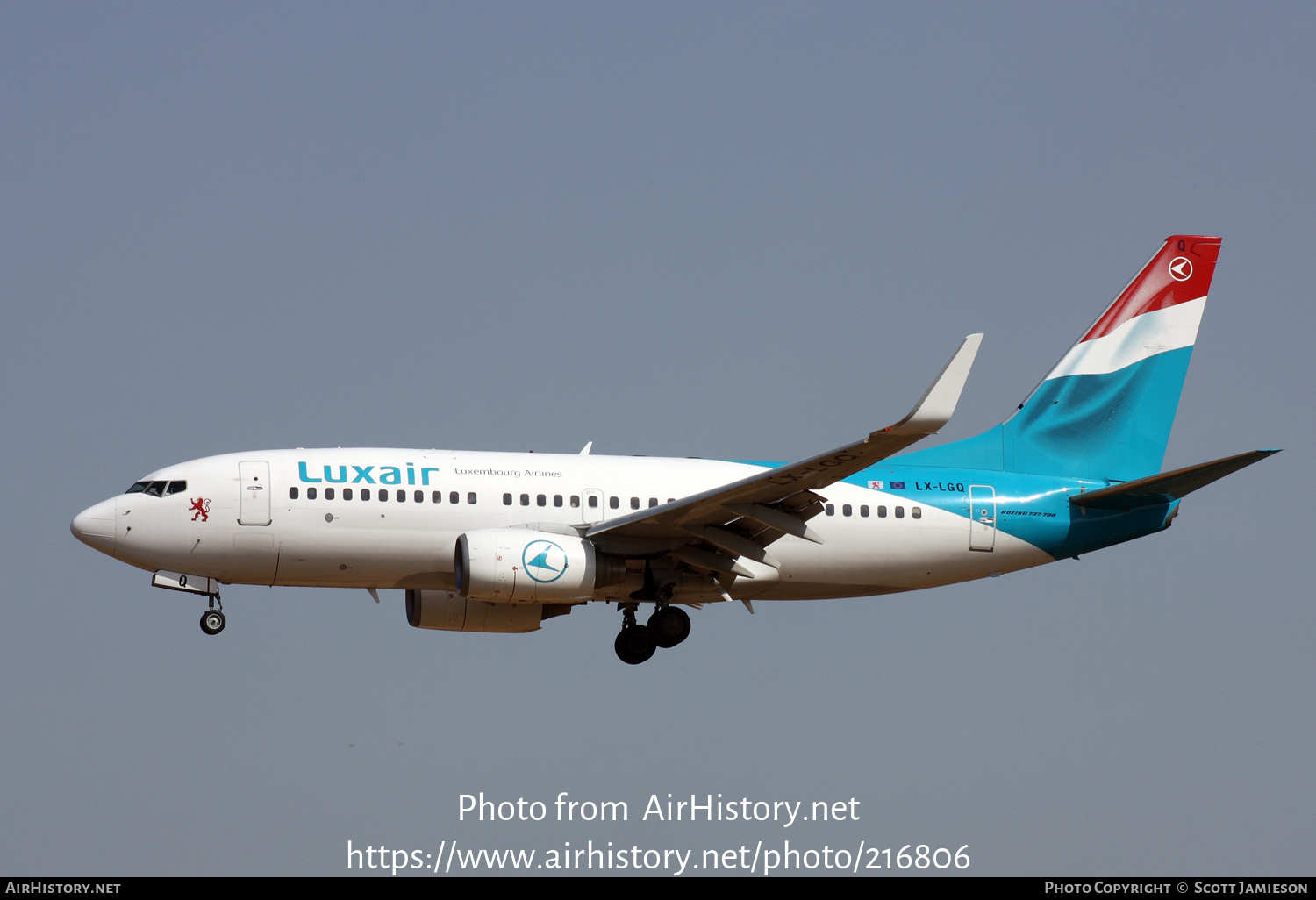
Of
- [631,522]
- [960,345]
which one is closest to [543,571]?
[631,522]

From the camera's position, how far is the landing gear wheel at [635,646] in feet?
114

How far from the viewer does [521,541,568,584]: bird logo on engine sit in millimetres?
31797

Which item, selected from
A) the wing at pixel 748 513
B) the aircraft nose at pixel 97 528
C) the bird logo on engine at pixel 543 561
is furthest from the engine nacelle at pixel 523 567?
the aircraft nose at pixel 97 528

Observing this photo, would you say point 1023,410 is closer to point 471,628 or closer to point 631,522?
point 631,522

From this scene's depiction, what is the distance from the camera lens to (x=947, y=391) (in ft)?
87.7

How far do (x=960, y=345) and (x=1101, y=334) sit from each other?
1397 cm

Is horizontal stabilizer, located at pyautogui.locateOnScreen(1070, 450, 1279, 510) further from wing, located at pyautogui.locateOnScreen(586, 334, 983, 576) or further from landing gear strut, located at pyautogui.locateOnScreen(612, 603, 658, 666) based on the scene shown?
landing gear strut, located at pyautogui.locateOnScreen(612, 603, 658, 666)

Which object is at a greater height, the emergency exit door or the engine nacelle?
the emergency exit door

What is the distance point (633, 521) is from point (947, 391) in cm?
788

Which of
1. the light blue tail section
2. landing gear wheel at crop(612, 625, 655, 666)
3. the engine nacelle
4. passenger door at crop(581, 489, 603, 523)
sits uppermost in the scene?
the light blue tail section

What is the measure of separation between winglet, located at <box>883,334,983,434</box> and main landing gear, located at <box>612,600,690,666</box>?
904 centimetres

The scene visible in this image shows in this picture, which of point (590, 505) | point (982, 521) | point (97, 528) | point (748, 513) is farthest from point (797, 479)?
point (97, 528)

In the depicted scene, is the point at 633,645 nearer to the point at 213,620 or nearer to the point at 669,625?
the point at 669,625

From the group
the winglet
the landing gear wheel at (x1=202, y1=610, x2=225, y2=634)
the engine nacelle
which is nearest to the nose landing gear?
the landing gear wheel at (x1=202, y1=610, x2=225, y2=634)
